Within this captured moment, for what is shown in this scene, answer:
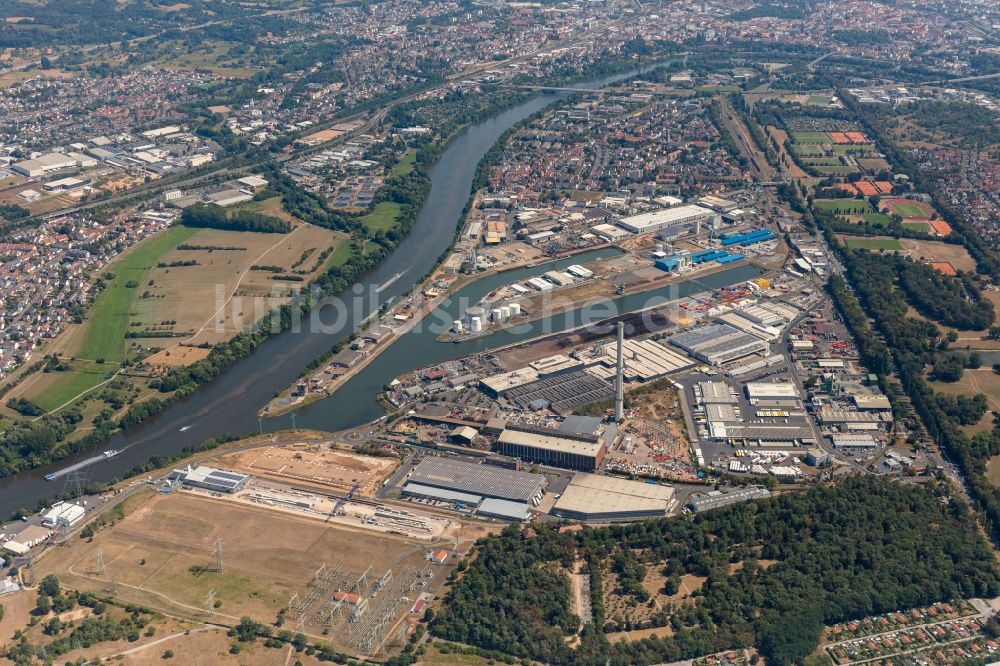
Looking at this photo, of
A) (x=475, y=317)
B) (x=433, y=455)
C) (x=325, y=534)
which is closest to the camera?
(x=325, y=534)

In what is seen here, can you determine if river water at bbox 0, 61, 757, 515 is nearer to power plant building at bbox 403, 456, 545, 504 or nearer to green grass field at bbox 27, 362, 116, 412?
green grass field at bbox 27, 362, 116, 412

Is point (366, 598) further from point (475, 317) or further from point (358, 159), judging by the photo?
point (358, 159)

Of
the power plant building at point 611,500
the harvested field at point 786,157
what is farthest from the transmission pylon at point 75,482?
the harvested field at point 786,157

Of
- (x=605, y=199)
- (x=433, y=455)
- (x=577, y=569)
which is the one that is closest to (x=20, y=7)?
(x=605, y=199)

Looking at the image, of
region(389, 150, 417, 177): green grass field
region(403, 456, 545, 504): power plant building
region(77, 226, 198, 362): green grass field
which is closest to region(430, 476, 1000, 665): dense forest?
region(403, 456, 545, 504): power plant building

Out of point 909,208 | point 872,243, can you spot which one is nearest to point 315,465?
point 872,243

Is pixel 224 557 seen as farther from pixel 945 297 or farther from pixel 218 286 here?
pixel 945 297
